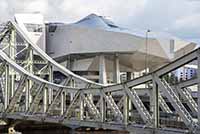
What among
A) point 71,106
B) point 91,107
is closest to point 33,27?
point 71,106

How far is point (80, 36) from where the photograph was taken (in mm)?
134500

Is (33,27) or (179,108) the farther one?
(33,27)

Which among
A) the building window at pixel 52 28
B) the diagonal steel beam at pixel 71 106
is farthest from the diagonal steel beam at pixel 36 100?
the building window at pixel 52 28

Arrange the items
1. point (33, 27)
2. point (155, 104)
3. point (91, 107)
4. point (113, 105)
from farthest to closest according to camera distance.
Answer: point (33, 27)
point (91, 107)
point (113, 105)
point (155, 104)

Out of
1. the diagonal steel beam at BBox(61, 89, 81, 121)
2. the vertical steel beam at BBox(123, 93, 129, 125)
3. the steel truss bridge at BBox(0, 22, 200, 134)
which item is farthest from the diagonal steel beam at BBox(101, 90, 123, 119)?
the diagonal steel beam at BBox(61, 89, 81, 121)

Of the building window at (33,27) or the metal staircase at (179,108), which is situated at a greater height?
the building window at (33,27)

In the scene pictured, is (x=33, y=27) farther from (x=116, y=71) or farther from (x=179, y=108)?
(x=179, y=108)

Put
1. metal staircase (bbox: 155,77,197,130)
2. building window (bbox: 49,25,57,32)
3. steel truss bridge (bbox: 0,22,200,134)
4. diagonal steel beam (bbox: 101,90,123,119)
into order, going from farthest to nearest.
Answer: building window (bbox: 49,25,57,32), diagonal steel beam (bbox: 101,90,123,119), steel truss bridge (bbox: 0,22,200,134), metal staircase (bbox: 155,77,197,130)

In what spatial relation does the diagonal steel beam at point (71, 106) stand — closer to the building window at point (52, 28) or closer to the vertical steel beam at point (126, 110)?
the vertical steel beam at point (126, 110)

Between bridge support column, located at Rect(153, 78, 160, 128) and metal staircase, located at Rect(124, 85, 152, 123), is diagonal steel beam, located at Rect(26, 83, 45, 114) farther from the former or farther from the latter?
bridge support column, located at Rect(153, 78, 160, 128)

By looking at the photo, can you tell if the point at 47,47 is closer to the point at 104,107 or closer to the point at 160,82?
the point at 104,107

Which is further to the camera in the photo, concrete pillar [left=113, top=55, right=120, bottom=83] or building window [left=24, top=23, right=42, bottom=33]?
building window [left=24, top=23, right=42, bottom=33]

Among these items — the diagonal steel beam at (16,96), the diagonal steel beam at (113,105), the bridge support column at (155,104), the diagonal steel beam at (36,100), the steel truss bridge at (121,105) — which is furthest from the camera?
the diagonal steel beam at (16,96)

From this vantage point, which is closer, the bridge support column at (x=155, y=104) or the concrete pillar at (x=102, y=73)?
the bridge support column at (x=155, y=104)
